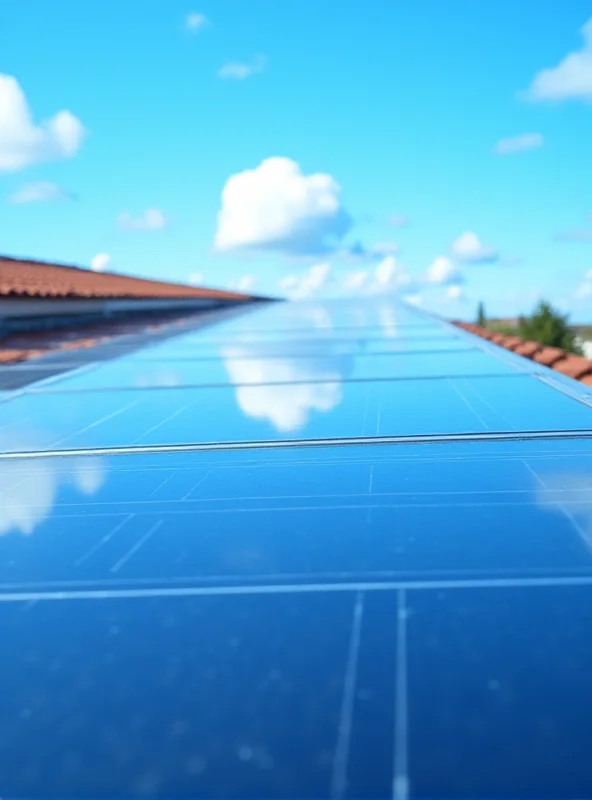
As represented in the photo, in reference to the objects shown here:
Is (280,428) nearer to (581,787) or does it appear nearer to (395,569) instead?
(395,569)

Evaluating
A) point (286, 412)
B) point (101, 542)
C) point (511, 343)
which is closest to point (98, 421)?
point (286, 412)

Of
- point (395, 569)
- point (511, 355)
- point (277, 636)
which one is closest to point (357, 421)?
point (395, 569)

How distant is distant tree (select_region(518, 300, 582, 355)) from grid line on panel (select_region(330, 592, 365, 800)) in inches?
1398

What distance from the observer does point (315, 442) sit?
2.83 metres

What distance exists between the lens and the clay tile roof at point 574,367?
539 centimetres

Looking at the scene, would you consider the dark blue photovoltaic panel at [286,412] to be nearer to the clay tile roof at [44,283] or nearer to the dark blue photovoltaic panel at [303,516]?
the dark blue photovoltaic panel at [303,516]

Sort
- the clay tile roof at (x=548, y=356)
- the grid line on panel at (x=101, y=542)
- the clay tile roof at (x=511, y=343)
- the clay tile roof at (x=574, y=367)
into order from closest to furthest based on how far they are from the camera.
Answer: the grid line on panel at (x=101, y=542), the clay tile roof at (x=574, y=367), the clay tile roof at (x=548, y=356), the clay tile roof at (x=511, y=343)

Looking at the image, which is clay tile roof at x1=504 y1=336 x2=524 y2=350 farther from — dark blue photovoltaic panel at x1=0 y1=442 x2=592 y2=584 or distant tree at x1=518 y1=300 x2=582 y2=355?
distant tree at x1=518 y1=300 x2=582 y2=355

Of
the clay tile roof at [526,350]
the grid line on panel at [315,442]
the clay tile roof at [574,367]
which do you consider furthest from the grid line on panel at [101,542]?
the clay tile roof at [526,350]

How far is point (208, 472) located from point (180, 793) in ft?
5.05

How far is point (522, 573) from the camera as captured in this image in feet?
5.12

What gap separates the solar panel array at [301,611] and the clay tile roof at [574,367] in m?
2.47

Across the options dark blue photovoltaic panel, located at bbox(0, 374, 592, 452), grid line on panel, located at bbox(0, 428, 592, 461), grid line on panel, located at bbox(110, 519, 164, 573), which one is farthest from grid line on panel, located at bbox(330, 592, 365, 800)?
dark blue photovoltaic panel, located at bbox(0, 374, 592, 452)

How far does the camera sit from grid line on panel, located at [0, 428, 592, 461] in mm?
2771
